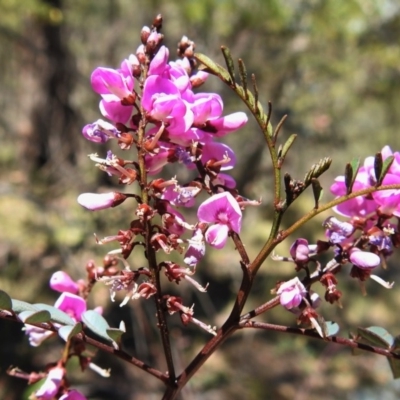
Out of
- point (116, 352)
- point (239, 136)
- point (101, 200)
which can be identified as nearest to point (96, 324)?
point (116, 352)

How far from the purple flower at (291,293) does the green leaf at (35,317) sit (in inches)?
10.9

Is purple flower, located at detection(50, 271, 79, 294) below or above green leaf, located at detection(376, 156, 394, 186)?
below

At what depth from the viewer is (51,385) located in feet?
2.42

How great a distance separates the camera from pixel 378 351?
69 centimetres

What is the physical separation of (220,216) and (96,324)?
0.22 metres

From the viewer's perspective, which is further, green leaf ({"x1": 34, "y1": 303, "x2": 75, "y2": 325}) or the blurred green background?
the blurred green background

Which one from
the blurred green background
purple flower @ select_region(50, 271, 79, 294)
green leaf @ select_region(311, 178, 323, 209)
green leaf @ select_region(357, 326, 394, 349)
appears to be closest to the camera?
green leaf @ select_region(311, 178, 323, 209)

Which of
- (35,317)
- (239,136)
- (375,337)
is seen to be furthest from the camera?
(239,136)

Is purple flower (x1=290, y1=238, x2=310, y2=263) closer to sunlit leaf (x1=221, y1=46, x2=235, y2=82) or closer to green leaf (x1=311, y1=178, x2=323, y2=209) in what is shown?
green leaf (x1=311, y1=178, x2=323, y2=209)

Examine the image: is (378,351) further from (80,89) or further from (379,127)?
(379,127)

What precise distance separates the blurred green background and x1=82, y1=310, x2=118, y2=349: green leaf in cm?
265

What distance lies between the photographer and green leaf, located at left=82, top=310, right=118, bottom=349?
694 mm

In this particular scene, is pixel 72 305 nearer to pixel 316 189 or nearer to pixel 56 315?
pixel 56 315

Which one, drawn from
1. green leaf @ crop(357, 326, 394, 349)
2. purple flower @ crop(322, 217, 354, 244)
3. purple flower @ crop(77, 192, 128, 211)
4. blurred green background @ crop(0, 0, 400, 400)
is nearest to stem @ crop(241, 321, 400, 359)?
green leaf @ crop(357, 326, 394, 349)
